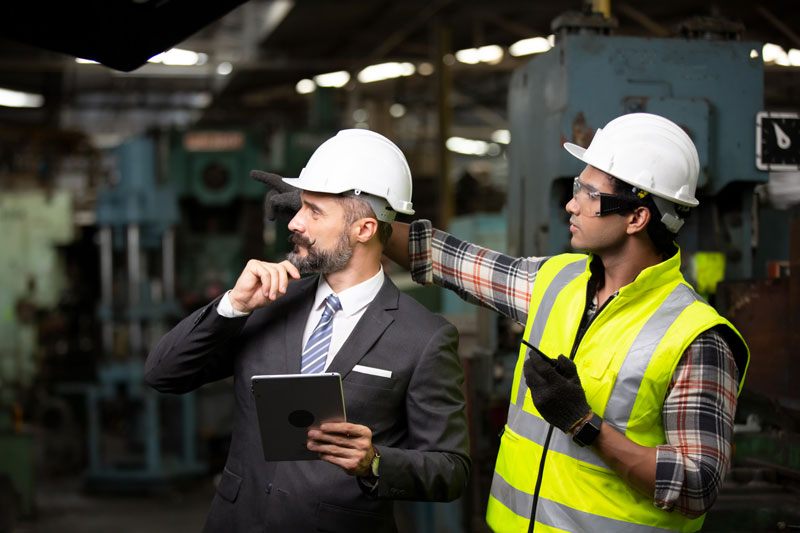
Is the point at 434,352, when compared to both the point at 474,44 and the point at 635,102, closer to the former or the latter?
the point at 635,102

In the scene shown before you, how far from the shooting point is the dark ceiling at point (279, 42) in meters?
1.94

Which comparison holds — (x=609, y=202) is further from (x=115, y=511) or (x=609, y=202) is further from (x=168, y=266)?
(x=115, y=511)

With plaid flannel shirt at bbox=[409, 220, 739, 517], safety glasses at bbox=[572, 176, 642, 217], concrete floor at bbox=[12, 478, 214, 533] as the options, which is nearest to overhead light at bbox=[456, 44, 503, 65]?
concrete floor at bbox=[12, 478, 214, 533]

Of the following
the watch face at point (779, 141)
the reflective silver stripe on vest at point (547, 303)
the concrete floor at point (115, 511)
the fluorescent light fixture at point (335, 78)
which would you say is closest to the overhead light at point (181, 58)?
the fluorescent light fixture at point (335, 78)

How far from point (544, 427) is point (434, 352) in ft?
1.02

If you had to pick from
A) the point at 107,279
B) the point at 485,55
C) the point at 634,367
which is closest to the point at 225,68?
the point at 485,55

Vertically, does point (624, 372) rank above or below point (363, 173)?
below

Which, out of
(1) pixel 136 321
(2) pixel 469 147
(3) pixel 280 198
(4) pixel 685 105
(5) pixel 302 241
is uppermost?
(2) pixel 469 147

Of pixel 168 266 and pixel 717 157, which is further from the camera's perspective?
pixel 168 266

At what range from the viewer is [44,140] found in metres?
9.55

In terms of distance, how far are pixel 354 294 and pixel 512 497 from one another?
0.62 metres

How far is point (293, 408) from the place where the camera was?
175cm

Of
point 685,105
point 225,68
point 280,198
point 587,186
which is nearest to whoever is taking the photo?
point 587,186

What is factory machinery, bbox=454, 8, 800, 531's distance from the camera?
2.81 meters
